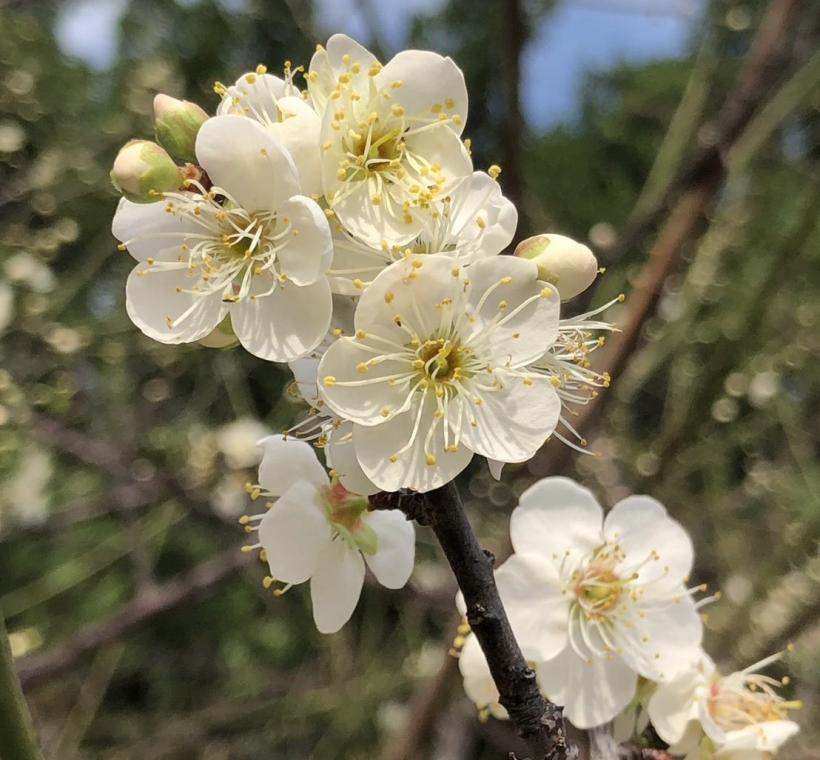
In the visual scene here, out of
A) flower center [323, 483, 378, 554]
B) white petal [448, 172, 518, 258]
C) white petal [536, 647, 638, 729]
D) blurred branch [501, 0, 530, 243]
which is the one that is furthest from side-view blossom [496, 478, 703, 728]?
blurred branch [501, 0, 530, 243]

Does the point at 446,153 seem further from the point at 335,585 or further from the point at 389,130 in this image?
the point at 335,585

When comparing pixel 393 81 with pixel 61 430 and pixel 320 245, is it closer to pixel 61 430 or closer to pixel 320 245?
pixel 320 245

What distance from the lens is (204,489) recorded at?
1368 millimetres

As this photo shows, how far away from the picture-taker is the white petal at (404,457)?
31 cm

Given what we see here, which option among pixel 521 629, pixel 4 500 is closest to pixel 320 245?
pixel 521 629

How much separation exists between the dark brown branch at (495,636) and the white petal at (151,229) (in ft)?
0.56

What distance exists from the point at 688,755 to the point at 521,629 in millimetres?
124

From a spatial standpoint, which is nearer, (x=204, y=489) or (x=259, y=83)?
(x=259, y=83)

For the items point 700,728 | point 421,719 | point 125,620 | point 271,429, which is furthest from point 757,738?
point 271,429

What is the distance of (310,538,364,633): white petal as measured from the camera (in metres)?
0.39

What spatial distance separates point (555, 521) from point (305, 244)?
0.28 meters

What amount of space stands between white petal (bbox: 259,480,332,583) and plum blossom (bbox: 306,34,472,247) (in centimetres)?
14

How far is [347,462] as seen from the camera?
13.4 inches

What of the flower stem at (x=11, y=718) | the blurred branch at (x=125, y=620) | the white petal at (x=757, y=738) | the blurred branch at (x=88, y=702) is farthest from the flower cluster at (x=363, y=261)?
the blurred branch at (x=88, y=702)
